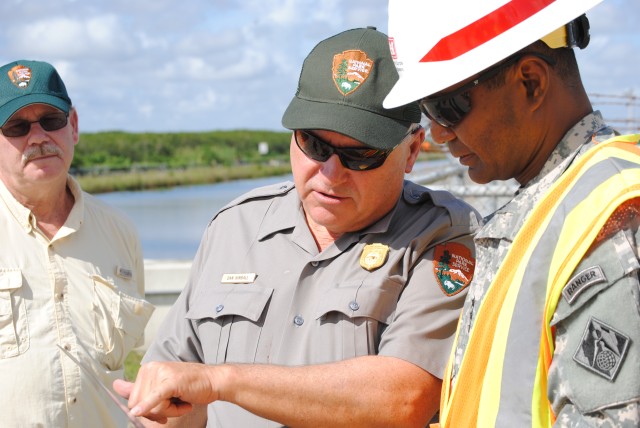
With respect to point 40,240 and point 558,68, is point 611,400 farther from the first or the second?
point 40,240

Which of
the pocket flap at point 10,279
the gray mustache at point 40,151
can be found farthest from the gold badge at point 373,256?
the gray mustache at point 40,151

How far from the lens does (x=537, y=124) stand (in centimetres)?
194

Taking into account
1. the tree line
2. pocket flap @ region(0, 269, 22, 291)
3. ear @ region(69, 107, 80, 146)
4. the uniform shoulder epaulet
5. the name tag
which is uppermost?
ear @ region(69, 107, 80, 146)

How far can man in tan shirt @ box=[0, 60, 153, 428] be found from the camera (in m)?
3.90

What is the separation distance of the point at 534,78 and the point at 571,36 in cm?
13

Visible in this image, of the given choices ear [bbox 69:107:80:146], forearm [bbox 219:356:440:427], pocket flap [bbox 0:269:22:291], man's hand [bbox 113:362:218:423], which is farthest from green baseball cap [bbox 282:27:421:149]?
ear [bbox 69:107:80:146]

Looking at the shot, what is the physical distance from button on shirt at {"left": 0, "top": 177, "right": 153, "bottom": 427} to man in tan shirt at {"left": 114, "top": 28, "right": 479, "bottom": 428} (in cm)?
133

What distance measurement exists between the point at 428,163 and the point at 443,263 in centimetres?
794

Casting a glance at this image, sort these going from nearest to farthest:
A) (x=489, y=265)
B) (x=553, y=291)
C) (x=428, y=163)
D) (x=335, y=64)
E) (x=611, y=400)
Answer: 1. (x=611, y=400)
2. (x=553, y=291)
3. (x=489, y=265)
4. (x=335, y=64)
5. (x=428, y=163)

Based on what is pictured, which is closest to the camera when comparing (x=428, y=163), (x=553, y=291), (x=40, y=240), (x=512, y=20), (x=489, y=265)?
(x=553, y=291)

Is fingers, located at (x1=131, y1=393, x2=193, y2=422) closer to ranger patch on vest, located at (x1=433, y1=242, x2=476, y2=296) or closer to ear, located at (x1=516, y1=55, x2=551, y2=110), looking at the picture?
→ ranger patch on vest, located at (x1=433, y1=242, x2=476, y2=296)

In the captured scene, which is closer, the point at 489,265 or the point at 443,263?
the point at 489,265

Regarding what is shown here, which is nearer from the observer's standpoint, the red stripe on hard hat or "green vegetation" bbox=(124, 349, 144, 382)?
the red stripe on hard hat

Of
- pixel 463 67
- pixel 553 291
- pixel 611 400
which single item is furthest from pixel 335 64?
pixel 611 400
